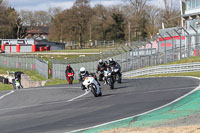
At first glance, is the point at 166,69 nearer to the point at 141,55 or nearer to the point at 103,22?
the point at 141,55

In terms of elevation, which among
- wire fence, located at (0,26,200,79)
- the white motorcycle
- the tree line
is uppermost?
the tree line

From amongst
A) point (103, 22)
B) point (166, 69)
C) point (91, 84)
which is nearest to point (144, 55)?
point (166, 69)

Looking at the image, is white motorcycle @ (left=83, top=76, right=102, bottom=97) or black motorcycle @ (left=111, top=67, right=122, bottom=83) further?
black motorcycle @ (left=111, top=67, right=122, bottom=83)

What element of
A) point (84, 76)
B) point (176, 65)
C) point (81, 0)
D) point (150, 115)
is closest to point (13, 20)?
point (81, 0)

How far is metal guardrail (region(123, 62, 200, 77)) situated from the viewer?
28569 mm

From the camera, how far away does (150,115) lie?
10.7 meters

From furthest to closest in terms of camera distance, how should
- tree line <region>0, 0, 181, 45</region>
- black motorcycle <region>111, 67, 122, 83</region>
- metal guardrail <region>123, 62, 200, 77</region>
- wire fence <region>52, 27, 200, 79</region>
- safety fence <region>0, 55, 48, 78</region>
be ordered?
1. tree line <region>0, 0, 181, 45</region>
2. safety fence <region>0, 55, 48, 78</region>
3. wire fence <region>52, 27, 200, 79</region>
4. metal guardrail <region>123, 62, 200, 77</region>
5. black motorcycle <region>111, 67, 122, 83</region>

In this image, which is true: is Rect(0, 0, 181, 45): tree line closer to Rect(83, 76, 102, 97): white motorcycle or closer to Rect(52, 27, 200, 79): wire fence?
Rect(52, 27, 200, 79): wire fence

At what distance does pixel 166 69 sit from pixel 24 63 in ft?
90.6

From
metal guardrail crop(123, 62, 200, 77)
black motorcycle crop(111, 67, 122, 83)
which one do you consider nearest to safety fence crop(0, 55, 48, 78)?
metal guardrail crop(123, 62, 200, 77)

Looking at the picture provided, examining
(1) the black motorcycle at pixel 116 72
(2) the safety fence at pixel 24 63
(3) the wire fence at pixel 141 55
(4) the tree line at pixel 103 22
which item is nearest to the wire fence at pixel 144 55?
(3) the wire fence at pixel 141 55

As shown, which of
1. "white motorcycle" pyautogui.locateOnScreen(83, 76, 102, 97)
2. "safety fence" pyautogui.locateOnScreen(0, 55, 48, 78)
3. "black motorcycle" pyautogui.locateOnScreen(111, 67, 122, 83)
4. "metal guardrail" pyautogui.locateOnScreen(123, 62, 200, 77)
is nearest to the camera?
"white motorcycle" pyautogui.locateOnScreen(83, 76, 102, 97)

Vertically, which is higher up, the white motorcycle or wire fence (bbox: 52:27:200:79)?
wire fence (bbox: 52:27:200:79)

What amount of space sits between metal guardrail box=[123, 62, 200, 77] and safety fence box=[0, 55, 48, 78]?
13.5 m
